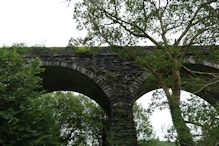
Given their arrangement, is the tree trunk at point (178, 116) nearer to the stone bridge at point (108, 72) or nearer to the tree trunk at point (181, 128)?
the tree trunk at point (181, 128)

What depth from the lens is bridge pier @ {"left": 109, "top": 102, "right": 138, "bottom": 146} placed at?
7387 millimetres

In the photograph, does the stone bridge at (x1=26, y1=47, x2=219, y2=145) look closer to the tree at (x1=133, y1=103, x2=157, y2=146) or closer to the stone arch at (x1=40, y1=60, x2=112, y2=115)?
the stone arch at (x1=40, y1=60, x2=112, y2=115)

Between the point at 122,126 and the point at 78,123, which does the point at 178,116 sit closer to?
the point at 122,126

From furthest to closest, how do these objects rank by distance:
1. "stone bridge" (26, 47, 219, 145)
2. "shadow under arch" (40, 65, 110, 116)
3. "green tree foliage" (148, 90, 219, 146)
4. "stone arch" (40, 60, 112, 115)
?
"shadow under arch" (40, 65, 110, 116), "stone arch" (40, 60, 112, 115), "stone bridge" (26, 47, 219, 145), "green tree foliage" (148, 90, 219, 146)

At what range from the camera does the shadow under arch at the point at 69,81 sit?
8.65 meters

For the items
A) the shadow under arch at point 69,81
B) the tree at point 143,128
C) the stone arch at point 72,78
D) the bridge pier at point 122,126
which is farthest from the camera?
the tree at point 143,128

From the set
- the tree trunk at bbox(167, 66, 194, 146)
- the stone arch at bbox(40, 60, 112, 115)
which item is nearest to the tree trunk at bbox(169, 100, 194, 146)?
the tree trunk at bbox(167, 66, 194, 146)

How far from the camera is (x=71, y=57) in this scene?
Answer: 8.61 metres

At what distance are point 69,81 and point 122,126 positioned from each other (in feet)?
10.9

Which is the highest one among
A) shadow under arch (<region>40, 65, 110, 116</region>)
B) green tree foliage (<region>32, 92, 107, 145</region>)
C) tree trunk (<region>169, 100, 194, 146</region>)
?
shadow under arch (<region>40, 65, 110, 116</region>)

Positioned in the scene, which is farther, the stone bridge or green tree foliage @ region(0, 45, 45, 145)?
the stone bridge

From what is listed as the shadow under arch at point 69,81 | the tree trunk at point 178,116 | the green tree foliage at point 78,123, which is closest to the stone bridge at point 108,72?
the shadow under arch at point 69,81

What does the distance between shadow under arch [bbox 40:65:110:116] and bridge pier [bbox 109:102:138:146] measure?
819mm

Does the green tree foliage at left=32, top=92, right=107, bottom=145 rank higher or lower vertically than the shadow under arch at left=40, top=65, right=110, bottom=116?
lower
